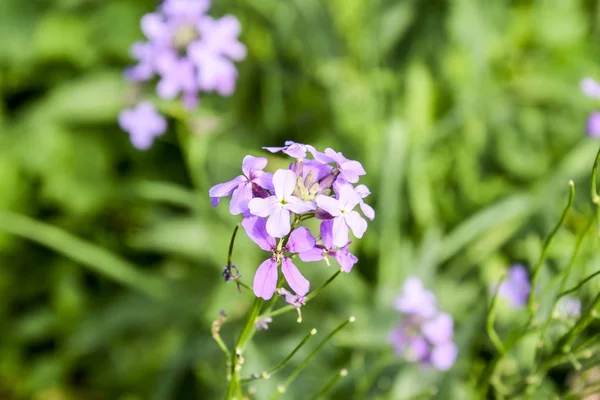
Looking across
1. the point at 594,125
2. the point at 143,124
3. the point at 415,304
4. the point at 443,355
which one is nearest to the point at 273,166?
the point at 143,124

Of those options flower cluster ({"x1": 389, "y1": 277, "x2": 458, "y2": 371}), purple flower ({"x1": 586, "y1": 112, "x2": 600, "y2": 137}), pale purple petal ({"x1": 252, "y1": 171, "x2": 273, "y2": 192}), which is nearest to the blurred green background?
flower cluster ({"x1": 389, "y1": 277, "x2": 458, "y2": 371})

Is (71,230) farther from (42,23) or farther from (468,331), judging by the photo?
(468,331)

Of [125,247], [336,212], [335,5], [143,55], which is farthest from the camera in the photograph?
[335,5]

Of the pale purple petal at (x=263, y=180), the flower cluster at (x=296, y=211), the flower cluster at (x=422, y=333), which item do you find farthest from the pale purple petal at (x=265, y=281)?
the flower cluster at (x=422, y=333)

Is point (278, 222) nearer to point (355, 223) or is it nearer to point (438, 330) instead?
point (355, 223)

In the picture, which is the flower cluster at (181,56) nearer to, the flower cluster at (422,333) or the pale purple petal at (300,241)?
the flower cluster at (422,333)

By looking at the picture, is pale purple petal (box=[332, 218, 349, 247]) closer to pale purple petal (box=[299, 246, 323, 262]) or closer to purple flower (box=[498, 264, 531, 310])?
pale purple petal (box=[299, 246, 323, 262])

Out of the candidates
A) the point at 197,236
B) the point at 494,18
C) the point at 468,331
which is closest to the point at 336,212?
the point at 468,331
